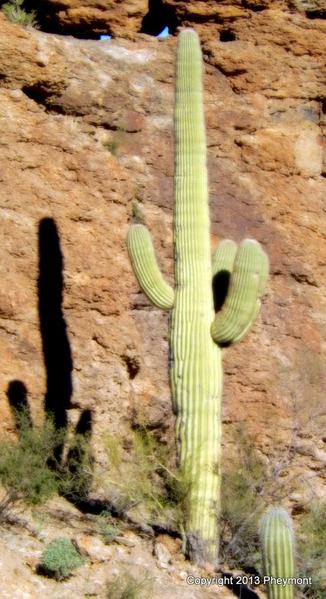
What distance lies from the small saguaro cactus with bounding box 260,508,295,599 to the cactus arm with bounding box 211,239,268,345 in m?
1.69

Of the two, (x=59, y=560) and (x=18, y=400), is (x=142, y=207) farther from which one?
(x=59, y=560)

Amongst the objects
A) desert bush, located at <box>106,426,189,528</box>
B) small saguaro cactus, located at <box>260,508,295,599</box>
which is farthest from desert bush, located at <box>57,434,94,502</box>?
small saguaro cactus, located at <box>260,508,295,599</box>

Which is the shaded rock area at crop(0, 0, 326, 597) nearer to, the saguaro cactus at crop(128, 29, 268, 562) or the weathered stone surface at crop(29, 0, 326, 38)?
the weathered stone surface at crop(29, 0, 326, 38)

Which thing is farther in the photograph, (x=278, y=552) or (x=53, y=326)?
(x=53, y=326)

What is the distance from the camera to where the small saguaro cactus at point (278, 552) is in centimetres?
739

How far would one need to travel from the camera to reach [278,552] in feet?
24.3

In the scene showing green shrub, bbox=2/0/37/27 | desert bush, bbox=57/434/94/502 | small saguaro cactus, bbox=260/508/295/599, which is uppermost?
green shrub, bbox=2/0/37/27

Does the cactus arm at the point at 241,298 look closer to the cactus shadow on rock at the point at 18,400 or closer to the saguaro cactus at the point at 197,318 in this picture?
the saguaro cactus at the point at 197,318

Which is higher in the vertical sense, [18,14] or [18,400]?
[18,14]

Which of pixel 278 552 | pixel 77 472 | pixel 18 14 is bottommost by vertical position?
pixel 77 472

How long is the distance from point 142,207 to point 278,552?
5063 mm

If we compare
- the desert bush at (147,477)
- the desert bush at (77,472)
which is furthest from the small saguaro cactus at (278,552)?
the desert bush at (77,472)

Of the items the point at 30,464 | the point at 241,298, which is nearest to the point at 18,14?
the point at 241,298

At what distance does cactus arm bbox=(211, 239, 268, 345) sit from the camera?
846 cm
